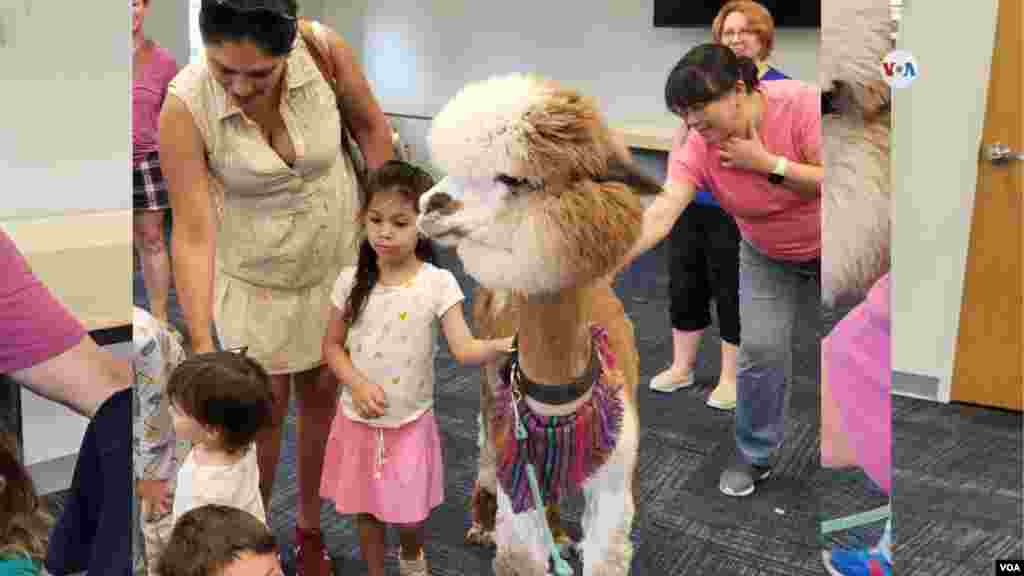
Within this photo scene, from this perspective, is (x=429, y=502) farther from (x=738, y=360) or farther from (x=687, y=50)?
(x=687, y=50)

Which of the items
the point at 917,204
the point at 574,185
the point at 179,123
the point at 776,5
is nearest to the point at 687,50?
the point at 776,5

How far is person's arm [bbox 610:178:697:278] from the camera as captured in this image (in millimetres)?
1378

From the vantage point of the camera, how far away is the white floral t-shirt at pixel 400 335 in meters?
1.44

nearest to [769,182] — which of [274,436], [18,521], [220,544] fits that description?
[274,436]

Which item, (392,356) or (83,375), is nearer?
(392,356)

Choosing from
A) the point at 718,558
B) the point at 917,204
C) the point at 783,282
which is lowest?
the point at 718,558

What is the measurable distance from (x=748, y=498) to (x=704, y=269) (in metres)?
0.35

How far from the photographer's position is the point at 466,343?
1.45 m

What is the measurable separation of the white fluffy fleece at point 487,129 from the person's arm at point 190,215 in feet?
1.03

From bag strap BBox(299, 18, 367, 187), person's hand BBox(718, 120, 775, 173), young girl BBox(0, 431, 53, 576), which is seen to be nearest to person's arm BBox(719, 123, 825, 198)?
person's hand BBox(718, 120, 775, 173)

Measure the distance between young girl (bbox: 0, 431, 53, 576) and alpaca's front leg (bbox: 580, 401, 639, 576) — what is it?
0.82 meters

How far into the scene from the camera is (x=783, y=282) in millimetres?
1472

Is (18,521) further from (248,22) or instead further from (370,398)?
(248,22)

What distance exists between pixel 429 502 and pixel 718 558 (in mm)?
439
